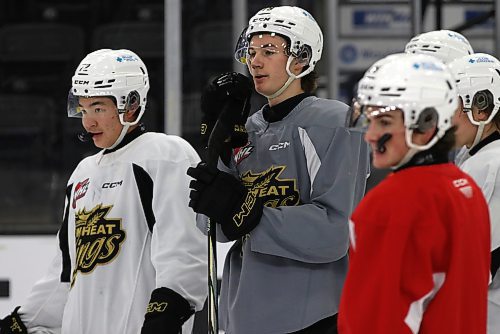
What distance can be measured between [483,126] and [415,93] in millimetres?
788

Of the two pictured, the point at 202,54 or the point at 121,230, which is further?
the point at 202,54

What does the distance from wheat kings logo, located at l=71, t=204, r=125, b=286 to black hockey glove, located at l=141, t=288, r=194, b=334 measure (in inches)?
5.7

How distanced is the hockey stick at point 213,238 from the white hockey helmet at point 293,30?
19 centimetres

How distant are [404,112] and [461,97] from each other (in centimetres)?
78

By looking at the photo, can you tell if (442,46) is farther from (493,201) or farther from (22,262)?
(22,262)

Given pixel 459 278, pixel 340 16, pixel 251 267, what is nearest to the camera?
pixel 459 278

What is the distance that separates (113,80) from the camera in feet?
7.20

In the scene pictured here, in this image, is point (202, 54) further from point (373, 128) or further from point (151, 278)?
point (373, 128)

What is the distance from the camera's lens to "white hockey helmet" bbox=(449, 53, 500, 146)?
222cm

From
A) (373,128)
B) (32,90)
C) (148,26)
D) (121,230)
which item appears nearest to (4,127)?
(32,90)

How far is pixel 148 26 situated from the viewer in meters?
4.00

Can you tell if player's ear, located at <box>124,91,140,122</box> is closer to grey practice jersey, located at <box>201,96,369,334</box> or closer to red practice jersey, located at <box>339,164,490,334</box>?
grey practice jersey, located at <box>201,96,369,334</box>

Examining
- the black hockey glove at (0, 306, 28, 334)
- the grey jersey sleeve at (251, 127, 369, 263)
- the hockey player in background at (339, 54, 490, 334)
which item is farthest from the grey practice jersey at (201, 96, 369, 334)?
the black hockey glove at (0, 306, 28, 334)

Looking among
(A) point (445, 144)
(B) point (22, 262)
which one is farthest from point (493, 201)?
(B) point (22, 262)
